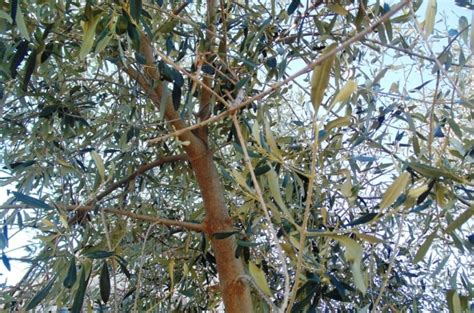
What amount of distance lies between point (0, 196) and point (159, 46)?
0.66 m

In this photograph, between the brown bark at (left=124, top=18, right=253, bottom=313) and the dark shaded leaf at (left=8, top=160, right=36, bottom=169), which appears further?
the brown bark at (left=124, top=18, right=253, bottom=313)

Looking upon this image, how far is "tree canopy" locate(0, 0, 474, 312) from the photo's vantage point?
36.9 inches

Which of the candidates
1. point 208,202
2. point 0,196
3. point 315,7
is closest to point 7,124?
point 0,196

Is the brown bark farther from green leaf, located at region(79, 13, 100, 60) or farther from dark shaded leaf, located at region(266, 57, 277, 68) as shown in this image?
green leaf, located at region(79, 13, 100, 60)

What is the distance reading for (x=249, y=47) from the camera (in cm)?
130

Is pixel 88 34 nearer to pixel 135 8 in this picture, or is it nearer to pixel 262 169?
pixel 135 8

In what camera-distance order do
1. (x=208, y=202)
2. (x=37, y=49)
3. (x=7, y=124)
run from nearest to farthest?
(x=37, y=49)
(x=208, y=202)
(x=7, y=124)

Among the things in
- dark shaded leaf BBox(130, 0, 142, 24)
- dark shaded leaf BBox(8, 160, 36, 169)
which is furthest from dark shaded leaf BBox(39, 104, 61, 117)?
dark shaded leaf BBox(130, 0, 142, 24)

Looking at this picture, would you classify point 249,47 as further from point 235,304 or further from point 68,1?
point 235,304

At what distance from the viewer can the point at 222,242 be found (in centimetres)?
134

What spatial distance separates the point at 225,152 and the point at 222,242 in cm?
68

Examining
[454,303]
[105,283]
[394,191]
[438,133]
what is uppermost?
[438,133]

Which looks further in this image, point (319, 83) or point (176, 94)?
point (176, 94)

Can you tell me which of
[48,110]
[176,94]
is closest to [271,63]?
[176,94]
